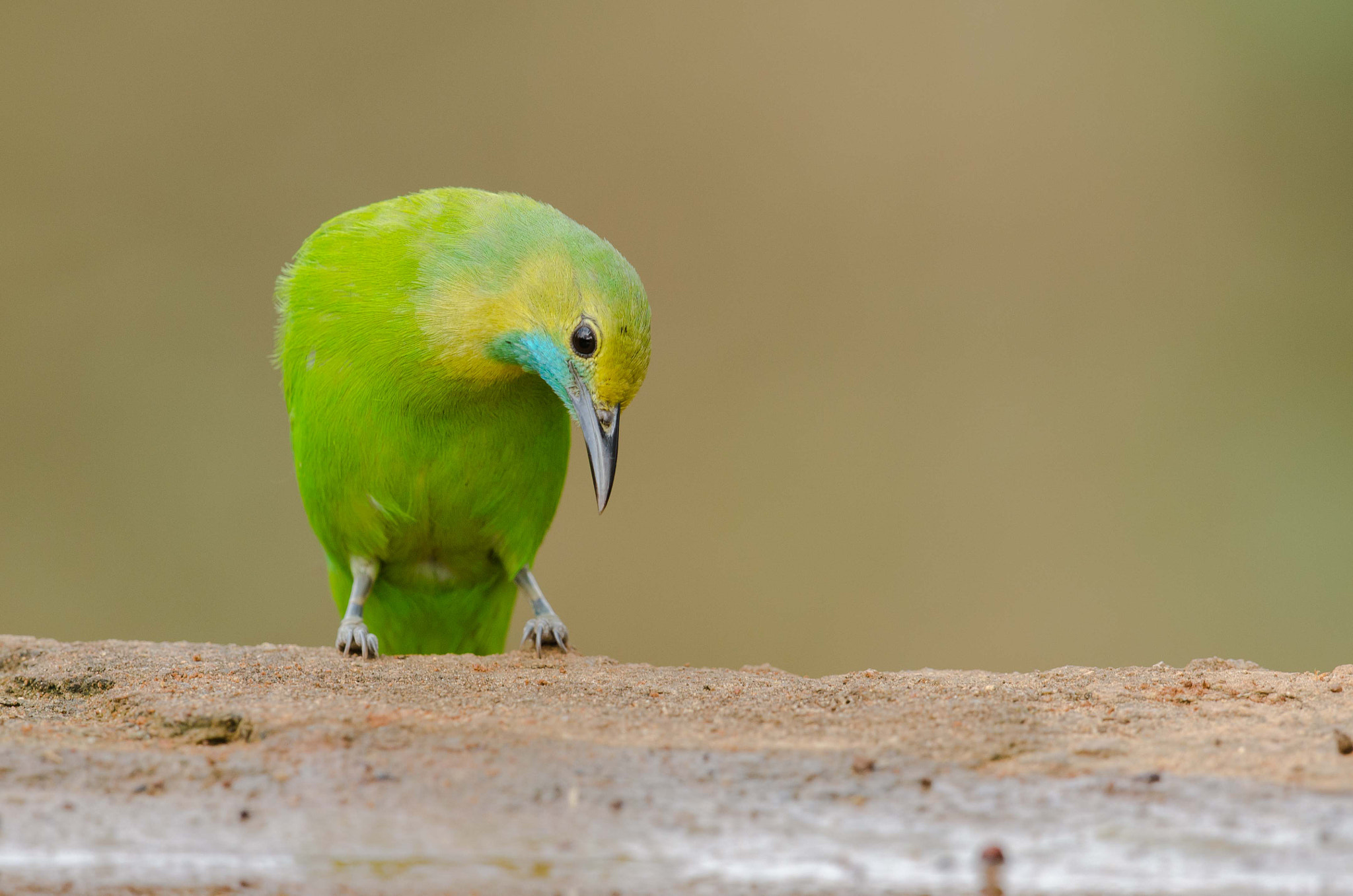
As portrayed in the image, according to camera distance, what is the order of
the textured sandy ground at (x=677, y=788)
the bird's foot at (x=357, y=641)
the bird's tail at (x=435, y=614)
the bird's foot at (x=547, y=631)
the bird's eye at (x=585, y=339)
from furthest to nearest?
the bird's tail at (x=435, y=614), the bird's foot at (x=547, y=631), the bird's foot at (x=357, y=641), the bird's eye at (x=585, y=339), the textured sandy ground at (x=677, y=788)

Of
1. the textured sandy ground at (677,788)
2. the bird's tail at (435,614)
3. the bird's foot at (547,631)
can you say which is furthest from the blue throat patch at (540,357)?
the bird's tail at (435,614)

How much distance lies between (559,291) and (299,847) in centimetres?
A: 244

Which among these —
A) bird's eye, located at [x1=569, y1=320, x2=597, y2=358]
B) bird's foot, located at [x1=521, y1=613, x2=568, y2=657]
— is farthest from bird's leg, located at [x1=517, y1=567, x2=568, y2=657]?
bird's eye, located at [x1=569, y1=320, x2=597, y2=358]

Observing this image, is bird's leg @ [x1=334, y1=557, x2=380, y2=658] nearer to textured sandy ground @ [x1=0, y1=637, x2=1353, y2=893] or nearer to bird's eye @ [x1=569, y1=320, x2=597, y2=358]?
textured sandy ground @ [x1=0, y1=637, x2=1353, y2=893]

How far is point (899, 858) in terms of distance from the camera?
6.64 ft

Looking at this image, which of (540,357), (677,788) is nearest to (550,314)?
(540,357)

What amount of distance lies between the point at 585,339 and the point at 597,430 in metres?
0.30

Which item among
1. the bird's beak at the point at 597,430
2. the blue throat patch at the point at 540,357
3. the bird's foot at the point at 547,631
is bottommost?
the bird's foot at the point at 547,631

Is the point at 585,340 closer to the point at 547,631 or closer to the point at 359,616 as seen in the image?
the point at 547,631

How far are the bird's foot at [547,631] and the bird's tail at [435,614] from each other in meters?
0.56

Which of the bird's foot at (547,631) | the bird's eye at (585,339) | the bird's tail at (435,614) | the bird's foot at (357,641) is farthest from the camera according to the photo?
the bird's tail at (435,614)

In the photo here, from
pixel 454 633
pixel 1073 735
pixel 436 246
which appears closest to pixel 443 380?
pixel 436 246

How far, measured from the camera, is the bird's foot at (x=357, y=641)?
446 cm

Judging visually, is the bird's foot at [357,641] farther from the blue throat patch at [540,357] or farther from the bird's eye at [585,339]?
the bird's eye at [585,339]
